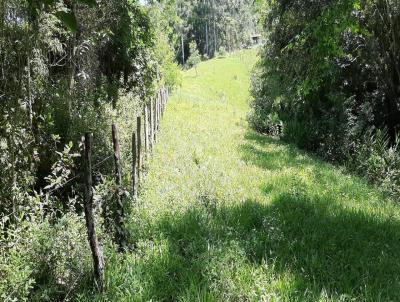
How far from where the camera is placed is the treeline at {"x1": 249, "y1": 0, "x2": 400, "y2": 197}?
12.3 meters

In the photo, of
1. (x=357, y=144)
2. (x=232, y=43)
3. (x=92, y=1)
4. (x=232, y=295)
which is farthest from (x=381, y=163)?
(x=232, y=43)

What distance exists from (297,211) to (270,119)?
13.0m

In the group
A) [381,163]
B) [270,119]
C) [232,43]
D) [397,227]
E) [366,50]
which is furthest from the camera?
[232,43]

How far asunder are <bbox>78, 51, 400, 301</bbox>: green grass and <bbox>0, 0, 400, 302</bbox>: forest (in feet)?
0.08

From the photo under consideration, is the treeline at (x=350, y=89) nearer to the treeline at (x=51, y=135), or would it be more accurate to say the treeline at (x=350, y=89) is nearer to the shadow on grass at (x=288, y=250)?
the shadow on grass at (x=288, y=250)

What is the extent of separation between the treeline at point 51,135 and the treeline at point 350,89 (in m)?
5.13

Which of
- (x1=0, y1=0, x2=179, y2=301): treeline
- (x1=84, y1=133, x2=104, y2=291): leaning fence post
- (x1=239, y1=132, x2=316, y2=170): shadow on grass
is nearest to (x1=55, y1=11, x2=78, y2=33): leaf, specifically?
(x1=0, y1=0, x2=179, y2=301): treeline

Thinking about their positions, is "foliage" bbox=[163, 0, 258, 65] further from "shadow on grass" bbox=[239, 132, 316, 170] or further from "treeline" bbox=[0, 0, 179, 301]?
"treeline" bbox=[0, 0, 179, 301]

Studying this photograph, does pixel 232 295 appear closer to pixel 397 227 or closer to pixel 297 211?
pixel 297 211

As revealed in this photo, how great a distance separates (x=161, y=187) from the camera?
7516mm

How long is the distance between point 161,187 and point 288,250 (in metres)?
2.81

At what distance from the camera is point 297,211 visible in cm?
684

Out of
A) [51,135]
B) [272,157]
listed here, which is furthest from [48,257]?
[272,157]

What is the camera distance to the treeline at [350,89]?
1232 centimetres
